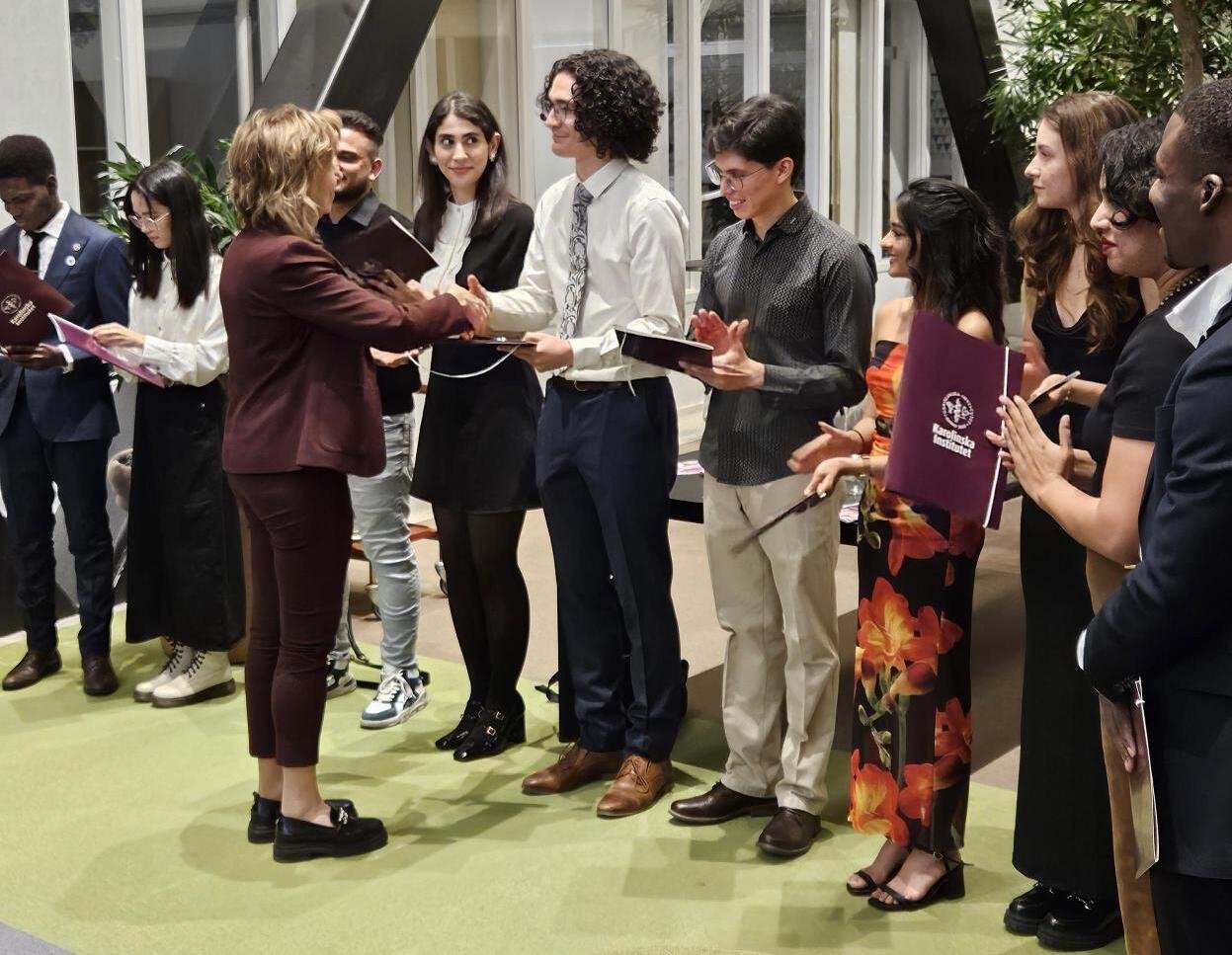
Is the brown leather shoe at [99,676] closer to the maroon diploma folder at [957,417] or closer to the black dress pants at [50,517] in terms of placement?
the black dress pants at [50,517]

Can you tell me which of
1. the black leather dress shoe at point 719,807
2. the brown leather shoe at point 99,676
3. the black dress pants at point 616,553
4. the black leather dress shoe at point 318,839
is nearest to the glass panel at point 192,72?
the brown leather shoe at point 99,676

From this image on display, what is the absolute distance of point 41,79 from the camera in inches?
220

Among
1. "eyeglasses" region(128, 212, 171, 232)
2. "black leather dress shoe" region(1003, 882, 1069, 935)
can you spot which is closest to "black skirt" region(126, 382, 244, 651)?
"eyeglasses" region(128, 212, 171, 232)

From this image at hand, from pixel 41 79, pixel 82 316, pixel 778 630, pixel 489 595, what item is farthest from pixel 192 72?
pixel 778 630

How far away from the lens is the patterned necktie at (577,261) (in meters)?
3.59

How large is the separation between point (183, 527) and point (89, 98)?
7.53ft

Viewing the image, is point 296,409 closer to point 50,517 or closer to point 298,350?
point 298,350

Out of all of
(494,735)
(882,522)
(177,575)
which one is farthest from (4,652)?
(882,522)

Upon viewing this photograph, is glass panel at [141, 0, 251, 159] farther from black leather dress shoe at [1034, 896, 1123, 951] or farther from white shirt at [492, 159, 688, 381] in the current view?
black leather dress shoe at [1034, 896, 1123, 951]

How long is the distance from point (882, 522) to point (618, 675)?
3.15 ft

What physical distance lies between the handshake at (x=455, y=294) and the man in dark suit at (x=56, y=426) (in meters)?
1.41

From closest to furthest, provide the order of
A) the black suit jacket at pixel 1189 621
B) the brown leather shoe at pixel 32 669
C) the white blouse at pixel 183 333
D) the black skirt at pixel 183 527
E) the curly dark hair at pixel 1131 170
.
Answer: the black suit jacket at pixel 1189 621
the curly dark hair at pixel 1131 170
the white blouse at pixel 183 333
the black skirt at pixel 183 527
the brown leather shoe at pixel 32 669

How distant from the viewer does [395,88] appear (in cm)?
634

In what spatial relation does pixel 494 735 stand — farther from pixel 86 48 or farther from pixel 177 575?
pixel 86 48
